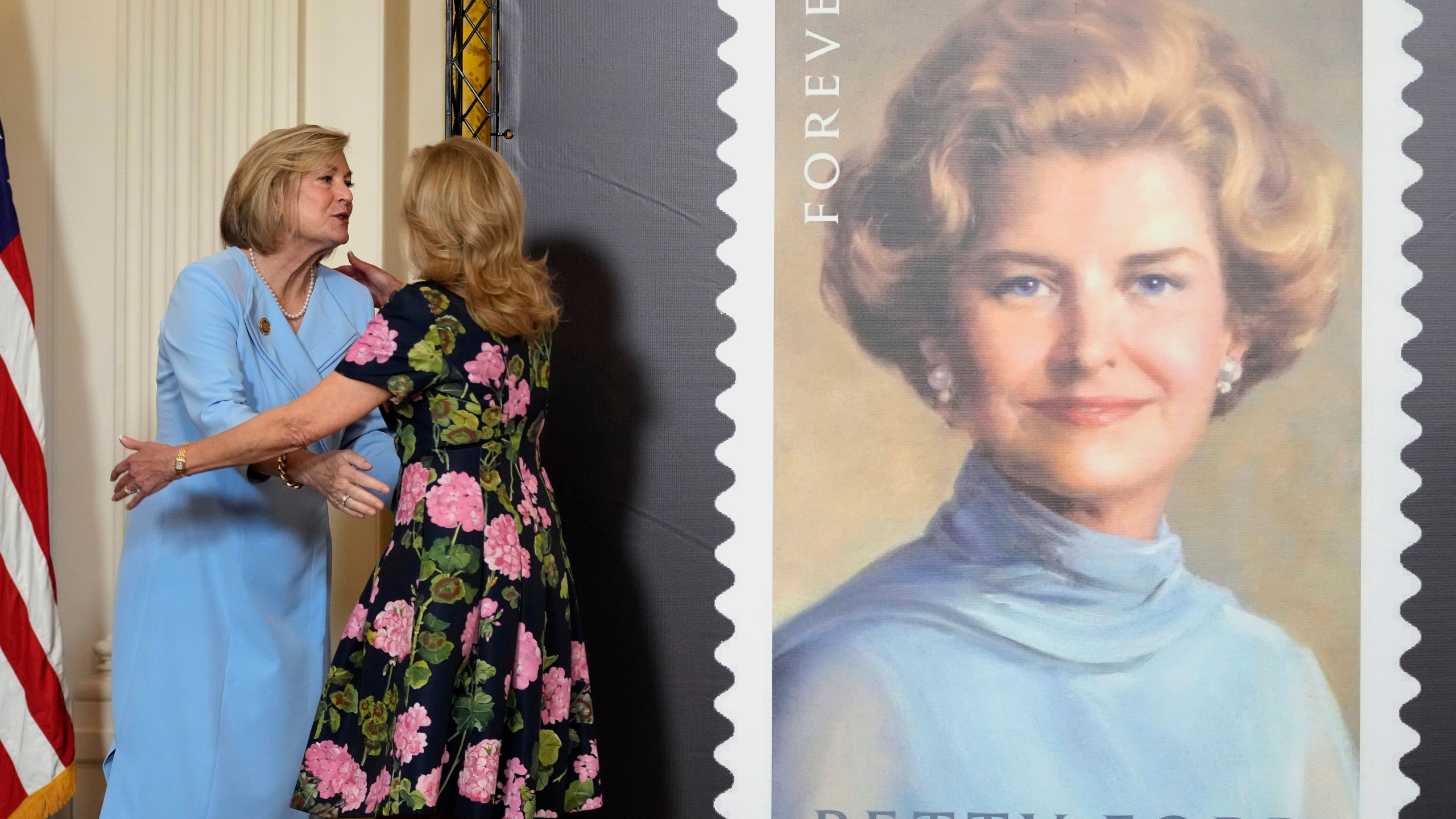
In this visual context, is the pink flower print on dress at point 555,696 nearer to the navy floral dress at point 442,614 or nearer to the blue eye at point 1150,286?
the navy floral dress at point 442,614

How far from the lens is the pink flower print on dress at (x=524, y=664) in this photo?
226cm

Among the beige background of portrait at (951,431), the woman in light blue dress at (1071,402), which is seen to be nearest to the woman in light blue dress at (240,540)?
the beige background of portrait at (951,431)

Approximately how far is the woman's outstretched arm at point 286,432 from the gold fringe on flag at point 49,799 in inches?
37.3

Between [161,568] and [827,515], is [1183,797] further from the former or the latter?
[161,568]

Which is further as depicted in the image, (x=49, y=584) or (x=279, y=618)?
(x=49, y=584)

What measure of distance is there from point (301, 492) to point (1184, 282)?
1984 millimetres

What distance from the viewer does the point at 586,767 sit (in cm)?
241

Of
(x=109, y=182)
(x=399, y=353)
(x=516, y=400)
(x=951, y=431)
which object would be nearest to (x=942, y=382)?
(x=951, y=431)

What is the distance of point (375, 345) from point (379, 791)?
77 cm

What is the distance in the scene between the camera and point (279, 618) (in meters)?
2.44

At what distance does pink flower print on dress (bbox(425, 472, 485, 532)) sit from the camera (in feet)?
7.25

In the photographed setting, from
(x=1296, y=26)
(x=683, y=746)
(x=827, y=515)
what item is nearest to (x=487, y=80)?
(x=827, y=515)

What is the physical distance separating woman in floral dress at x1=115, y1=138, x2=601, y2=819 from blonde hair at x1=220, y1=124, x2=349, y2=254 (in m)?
0.29

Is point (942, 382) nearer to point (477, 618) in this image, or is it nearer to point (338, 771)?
point (477, 618)
